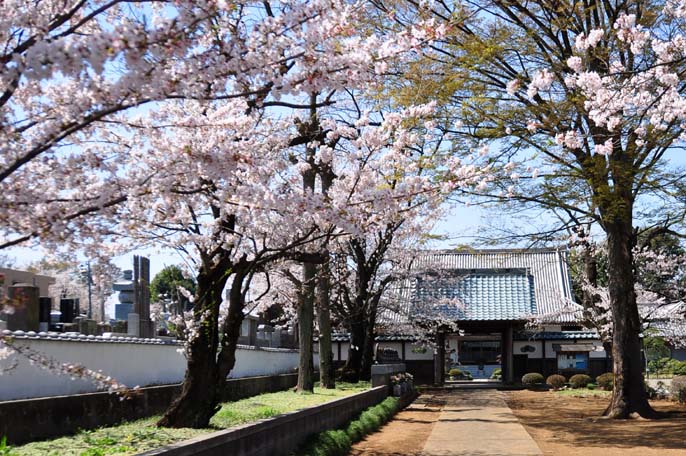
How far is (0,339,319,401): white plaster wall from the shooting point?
9922 mm

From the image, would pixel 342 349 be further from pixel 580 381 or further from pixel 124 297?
pixel 124 297

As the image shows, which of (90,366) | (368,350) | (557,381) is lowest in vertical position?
(557,381)

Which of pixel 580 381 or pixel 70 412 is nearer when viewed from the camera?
pixel 70 412

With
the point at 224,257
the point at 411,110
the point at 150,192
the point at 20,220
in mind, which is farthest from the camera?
the point at 411,110

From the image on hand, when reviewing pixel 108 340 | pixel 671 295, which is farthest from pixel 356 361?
pixel 108 340

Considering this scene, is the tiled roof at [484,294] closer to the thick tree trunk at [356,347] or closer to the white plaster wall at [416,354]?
the white plaster wall at [416,354]

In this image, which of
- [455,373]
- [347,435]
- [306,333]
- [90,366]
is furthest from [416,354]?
[90,366]

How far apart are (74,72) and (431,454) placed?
10.1m

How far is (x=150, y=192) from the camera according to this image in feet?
20.6

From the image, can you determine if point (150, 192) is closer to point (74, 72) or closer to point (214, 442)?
point (74, 72)

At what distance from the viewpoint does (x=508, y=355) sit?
38.3 metres

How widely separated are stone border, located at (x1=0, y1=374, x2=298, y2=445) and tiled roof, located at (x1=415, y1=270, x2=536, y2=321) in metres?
25.9

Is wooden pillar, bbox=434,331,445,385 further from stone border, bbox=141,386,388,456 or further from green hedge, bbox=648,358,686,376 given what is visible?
stone border, bbox=141,386,388,456

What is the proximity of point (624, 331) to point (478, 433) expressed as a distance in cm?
487
